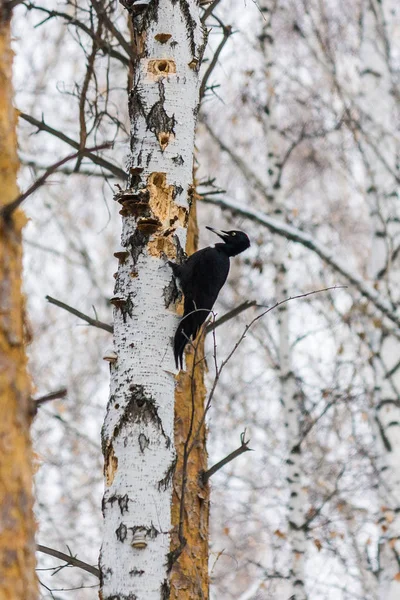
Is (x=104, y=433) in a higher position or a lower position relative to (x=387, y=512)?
lower

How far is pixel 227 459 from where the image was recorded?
3.10m

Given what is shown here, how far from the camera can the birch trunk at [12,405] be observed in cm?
156

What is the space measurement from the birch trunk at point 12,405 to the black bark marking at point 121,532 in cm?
99

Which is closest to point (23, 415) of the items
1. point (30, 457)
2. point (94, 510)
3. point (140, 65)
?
point (30, 457)

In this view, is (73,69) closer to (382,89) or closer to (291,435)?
(382,89)

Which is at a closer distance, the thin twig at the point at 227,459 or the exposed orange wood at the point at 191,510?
the thin twig at the point at 227,459

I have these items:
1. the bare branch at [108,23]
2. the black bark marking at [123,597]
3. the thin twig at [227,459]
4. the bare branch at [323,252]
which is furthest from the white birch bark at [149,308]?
the bare branch at [323,252]

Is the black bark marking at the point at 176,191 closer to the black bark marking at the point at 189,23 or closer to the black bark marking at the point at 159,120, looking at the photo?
the black bark marking at the point at 159,120

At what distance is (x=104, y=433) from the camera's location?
2.83m

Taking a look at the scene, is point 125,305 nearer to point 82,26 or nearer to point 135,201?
point 135,201

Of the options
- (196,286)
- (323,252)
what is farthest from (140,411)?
(323,252)

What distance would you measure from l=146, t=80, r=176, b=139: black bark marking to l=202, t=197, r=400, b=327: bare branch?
271 centimetres

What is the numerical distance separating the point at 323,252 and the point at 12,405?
14.9ft

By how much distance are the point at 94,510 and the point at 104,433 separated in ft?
29.2
